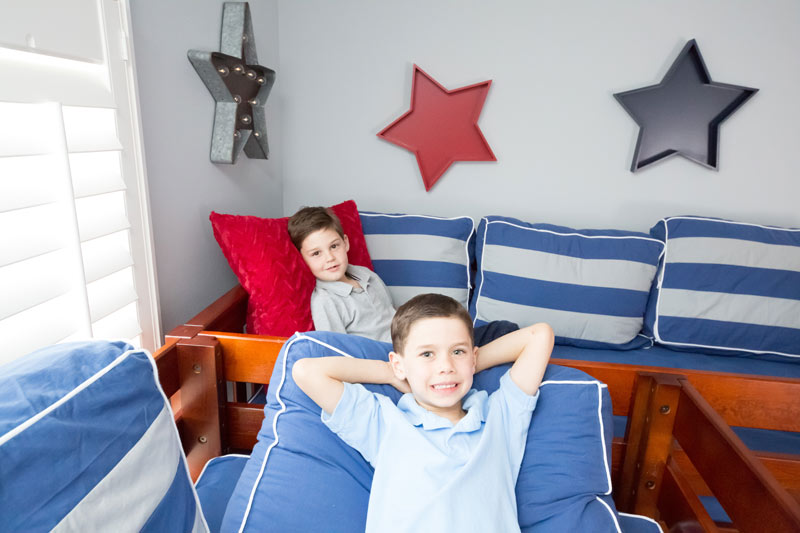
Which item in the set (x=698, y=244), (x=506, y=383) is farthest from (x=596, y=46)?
(x=506, y=383)

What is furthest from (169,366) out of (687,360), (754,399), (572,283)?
(687,360)

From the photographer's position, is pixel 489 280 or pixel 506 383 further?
pixel 489 280

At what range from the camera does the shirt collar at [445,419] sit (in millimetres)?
1005

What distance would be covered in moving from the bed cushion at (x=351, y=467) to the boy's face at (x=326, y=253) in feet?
1.38

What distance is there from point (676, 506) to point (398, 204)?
1506 mm

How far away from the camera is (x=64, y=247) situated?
3.15 ft

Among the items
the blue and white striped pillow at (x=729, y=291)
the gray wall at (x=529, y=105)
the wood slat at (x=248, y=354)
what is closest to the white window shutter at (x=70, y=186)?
the wood slat at (x=248, y=354)

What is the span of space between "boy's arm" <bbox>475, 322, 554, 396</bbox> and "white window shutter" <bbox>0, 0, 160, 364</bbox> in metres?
0.86

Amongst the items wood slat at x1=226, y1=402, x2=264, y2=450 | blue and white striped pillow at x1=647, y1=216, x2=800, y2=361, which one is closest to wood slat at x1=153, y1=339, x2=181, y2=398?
wood slat at x1=226, y1=402, x2=264, y2=450

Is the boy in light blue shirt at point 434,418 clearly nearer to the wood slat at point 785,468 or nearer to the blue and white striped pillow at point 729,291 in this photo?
the wood slat at point 785,468

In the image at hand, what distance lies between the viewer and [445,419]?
40.1 inches

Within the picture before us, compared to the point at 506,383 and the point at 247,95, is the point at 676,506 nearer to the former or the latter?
the point at 506,383

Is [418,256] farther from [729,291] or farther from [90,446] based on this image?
[90,446]

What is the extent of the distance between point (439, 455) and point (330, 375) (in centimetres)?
28
